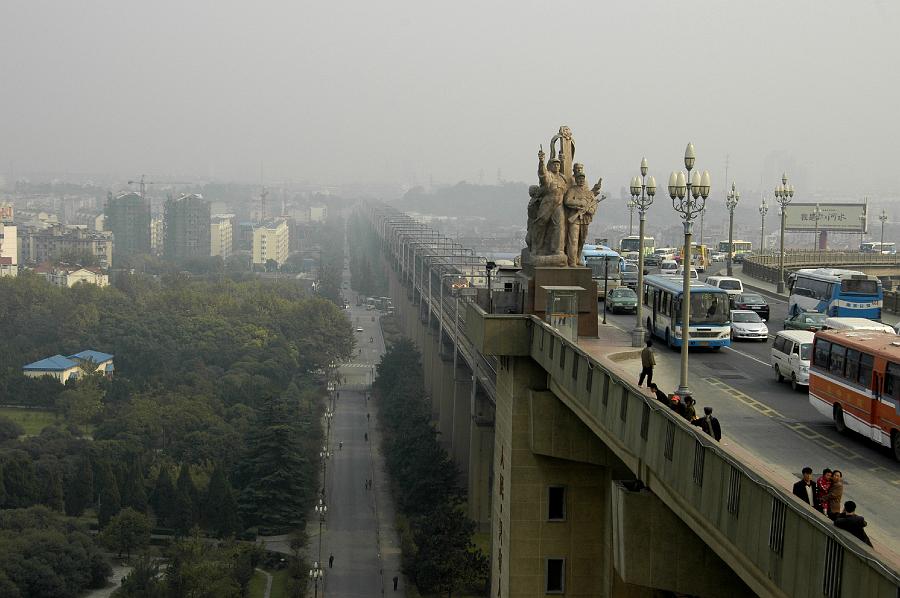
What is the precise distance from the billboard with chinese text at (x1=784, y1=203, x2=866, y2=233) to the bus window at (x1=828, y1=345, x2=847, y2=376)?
64.0 m

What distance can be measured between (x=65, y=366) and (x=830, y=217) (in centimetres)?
5500

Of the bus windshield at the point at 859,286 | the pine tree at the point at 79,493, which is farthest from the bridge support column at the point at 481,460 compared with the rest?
the bus windshield at the point at 859,286

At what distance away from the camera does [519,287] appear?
20609 mm

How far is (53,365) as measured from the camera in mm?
88688

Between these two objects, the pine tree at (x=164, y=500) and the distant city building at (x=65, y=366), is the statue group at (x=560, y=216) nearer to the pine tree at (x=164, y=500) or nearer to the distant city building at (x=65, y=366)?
the pine tree at (x=164, y=500)

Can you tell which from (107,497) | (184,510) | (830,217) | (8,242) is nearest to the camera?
(184,510)

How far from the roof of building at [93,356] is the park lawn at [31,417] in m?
7.80

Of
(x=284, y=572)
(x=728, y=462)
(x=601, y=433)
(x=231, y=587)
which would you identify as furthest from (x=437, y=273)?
(x=728, y=462)

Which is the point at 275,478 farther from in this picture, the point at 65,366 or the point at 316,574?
the point at 65,366

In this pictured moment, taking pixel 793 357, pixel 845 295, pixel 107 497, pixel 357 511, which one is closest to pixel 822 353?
pixel 793 357

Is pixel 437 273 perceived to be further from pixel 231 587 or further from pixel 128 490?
pixel 231 587

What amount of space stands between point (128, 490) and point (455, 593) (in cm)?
1916

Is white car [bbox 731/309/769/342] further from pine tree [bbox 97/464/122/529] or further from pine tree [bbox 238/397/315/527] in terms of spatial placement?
pine tree [bbox 97/464/122/529]

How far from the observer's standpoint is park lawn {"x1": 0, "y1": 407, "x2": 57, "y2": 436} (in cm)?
7819
